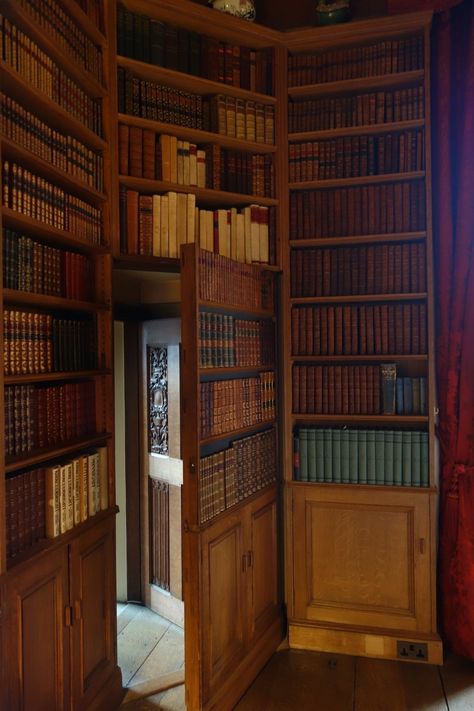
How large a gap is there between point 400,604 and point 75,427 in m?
1.73

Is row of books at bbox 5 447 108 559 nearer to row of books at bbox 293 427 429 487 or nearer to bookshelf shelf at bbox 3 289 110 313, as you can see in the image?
bookshelf shelf at bbox 3 289 110 313

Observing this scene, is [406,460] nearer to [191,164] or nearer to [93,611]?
[93,611]

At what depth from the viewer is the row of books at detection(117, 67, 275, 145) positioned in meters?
2.35

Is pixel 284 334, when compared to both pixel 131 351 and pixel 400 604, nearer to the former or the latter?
pixel 131 351

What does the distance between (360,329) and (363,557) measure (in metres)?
1.10

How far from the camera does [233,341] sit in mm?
2318

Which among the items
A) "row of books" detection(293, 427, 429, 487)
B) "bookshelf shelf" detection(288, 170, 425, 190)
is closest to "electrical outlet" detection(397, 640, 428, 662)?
"row of books" detection(293, 427, 429, 487)

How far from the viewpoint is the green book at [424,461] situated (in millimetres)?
2562

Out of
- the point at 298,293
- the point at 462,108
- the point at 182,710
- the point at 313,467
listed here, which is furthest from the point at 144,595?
the point at 462,108

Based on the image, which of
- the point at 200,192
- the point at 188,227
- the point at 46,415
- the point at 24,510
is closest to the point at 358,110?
the point at 200,192

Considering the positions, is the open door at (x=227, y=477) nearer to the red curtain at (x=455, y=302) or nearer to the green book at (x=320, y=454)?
the green book at (x=320, y=454)

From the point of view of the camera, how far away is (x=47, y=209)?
1.88 metres

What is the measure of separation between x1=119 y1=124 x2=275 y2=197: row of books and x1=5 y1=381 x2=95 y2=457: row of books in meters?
0.97

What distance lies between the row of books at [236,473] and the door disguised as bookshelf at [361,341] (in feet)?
0.45
